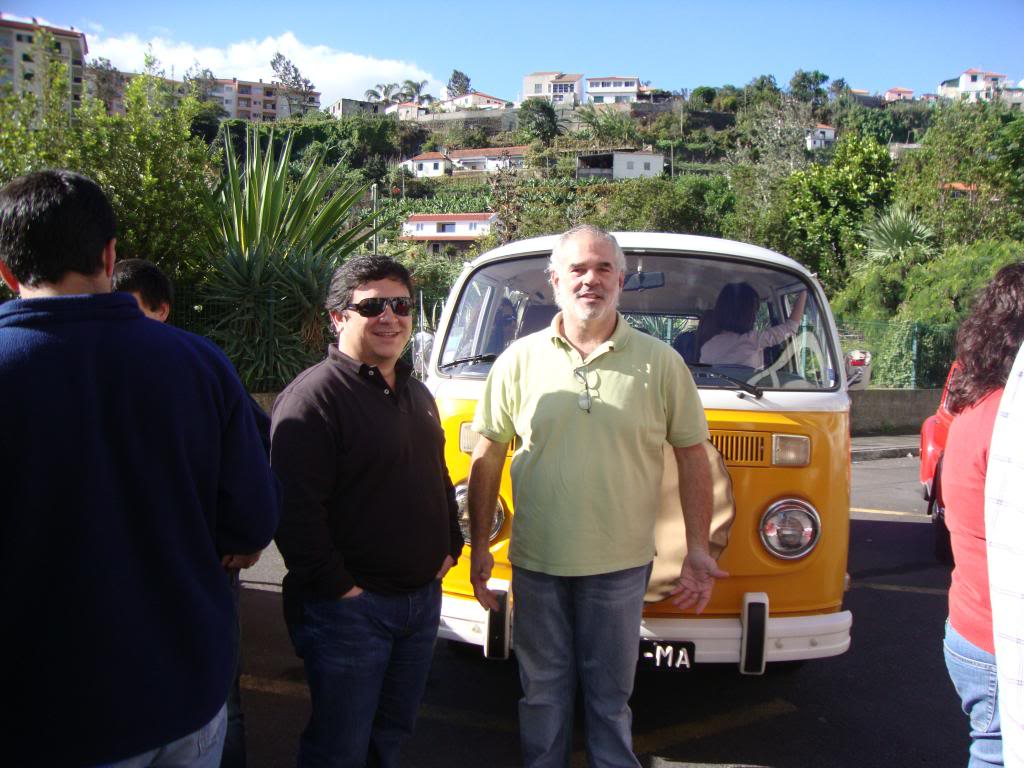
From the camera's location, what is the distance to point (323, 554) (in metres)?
2.39

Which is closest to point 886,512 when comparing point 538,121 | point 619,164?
point 619,164

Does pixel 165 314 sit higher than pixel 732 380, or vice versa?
pixel 165 314

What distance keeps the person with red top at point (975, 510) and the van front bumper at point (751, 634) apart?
40.0 inches

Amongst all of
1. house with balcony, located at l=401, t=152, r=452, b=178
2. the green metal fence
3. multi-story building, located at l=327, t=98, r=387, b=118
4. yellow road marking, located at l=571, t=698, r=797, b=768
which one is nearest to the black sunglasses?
yellow road marking, located at l=571, t=698, r=797, b=768

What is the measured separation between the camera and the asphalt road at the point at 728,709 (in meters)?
3.62

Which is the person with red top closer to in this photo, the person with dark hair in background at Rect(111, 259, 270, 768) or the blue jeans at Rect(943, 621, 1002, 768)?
the blue jeans at Rect(943, 621, 1002, 768)

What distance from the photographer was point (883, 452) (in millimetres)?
13016

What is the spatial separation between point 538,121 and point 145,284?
112m

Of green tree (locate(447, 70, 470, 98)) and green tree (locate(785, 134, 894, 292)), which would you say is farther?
green tree (locate(447, 70, 470, 98))

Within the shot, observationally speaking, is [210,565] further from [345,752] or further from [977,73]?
[977,73]

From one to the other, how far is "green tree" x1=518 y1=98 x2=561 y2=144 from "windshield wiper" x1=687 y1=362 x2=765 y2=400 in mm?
94149

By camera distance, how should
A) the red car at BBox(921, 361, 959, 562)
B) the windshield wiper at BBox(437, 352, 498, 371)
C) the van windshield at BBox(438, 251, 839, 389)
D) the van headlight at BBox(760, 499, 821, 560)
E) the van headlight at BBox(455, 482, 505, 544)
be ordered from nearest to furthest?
1. the van headlight at BBox(760, 499, 821, 560)
2. the van headlight at BBox(455, 482, 505, 544)
3. the van windshield at BBox(438, 251, 839, 389)
4. the windshield wiper at BBox(437, 352, 498, 371)
5. the red car at BBox(921, 361, 959, 562)

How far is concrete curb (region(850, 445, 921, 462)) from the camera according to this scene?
12.8 meters

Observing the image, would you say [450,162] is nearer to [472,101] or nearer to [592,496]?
[472,101]
